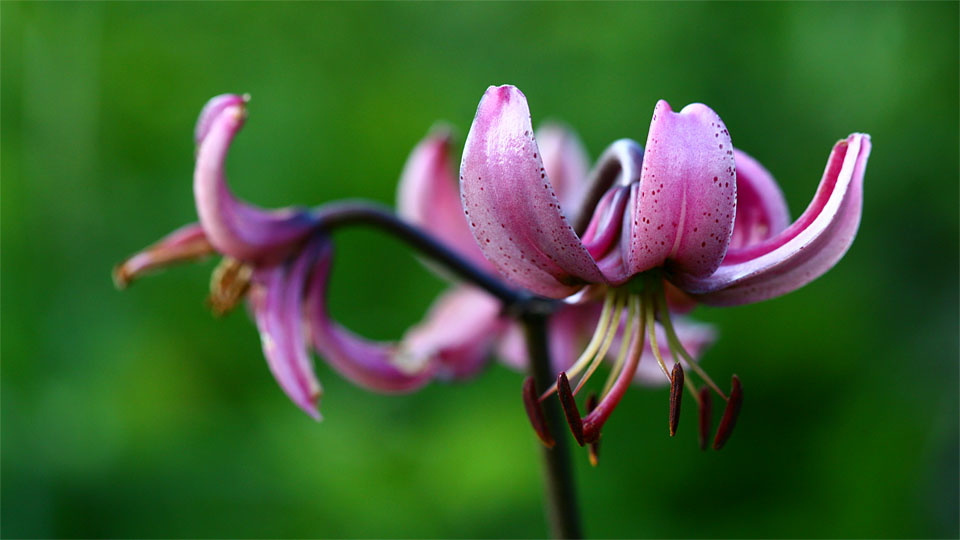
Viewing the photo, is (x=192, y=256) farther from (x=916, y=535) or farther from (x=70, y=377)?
(x=916, y=535)

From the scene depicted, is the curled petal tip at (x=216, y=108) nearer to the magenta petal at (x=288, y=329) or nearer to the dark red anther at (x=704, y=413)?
the magenta petal at (x=288, y=329)

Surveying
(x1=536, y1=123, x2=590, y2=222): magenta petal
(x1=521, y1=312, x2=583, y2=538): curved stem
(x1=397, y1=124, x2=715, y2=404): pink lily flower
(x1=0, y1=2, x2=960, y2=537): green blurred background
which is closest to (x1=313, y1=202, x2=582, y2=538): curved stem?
(x1=521, y1=312, x2=583, y2=538): curved stem

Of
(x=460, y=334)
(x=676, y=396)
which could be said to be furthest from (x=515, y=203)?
(x=460, y=334)

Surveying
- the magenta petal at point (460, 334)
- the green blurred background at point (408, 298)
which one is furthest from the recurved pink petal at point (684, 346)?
the green blurred background at point (408, 298)

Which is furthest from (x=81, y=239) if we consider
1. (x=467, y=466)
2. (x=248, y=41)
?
(x=467, y=466)

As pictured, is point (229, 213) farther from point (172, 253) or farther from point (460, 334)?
point (460, 334)

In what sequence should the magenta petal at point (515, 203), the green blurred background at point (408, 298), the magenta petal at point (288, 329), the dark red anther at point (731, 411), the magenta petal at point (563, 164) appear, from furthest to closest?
1. the green blurred background at point (408, 298)
2. the magenta petal at point (563, 164)
3. the magenta petal at point (288, 329)
4. the dark red anther at point (731, 411)
5. the magenta petal at point (515, 203)
